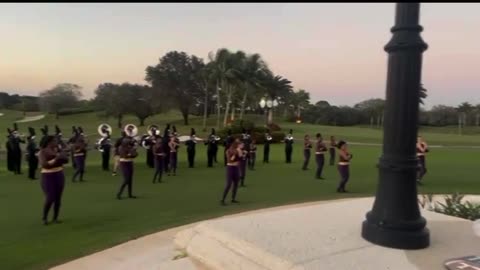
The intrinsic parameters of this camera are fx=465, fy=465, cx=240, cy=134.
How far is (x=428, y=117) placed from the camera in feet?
275

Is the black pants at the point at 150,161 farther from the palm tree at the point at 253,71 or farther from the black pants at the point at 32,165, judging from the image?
the palm tree at the point at 253,71

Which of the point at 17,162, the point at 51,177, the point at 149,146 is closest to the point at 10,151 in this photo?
the point at 17,162

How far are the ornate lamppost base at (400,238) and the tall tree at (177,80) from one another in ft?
215

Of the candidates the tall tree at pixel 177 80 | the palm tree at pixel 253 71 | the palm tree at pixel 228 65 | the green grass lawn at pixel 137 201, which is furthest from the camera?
the tall tree at pixel 177 80

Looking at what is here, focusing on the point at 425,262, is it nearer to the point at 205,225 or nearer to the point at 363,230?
the point at 363,230

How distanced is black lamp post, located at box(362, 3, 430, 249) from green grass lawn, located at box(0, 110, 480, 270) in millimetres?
4601

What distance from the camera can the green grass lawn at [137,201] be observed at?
7.48 meters

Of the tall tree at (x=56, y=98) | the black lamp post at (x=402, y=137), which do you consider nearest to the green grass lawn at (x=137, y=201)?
the black lamp post at (x=402, y=137)

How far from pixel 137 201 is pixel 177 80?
60067 millimetres

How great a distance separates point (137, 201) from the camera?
38.5ft

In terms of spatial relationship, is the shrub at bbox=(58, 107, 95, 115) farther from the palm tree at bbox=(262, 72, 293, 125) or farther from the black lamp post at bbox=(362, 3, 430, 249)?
the black lamp post at bbox=(362, 3, 430, 249)

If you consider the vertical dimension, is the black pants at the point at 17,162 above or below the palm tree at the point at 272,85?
→ below

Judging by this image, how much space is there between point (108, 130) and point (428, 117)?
74.1m

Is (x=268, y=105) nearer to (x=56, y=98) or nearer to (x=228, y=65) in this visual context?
(x=228, y=65)
